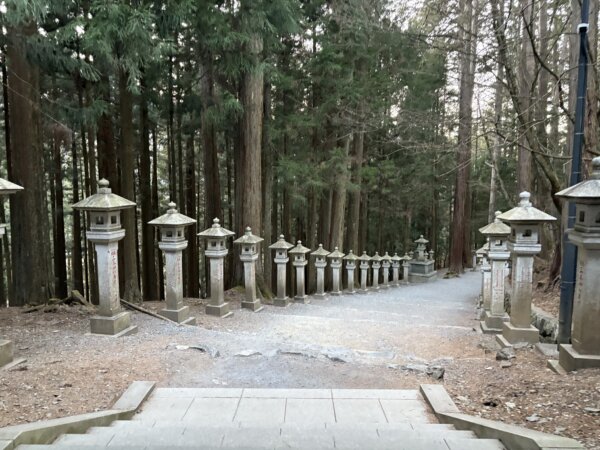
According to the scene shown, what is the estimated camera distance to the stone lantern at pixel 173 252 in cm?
672

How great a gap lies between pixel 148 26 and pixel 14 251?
16.1 feet

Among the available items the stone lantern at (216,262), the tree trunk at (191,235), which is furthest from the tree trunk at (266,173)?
the stone lantern at (216,262)

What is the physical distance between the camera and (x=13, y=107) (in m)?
7.80

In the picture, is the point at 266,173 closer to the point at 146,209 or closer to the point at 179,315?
the point at 146,209

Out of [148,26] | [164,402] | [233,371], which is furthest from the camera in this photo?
[148,26]

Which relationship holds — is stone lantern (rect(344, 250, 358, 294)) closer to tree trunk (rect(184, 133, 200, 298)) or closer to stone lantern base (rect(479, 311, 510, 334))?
tree trunk (rect(184, 133, 200, 298))

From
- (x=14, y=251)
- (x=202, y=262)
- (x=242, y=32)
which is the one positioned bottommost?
(x=202, y=262)

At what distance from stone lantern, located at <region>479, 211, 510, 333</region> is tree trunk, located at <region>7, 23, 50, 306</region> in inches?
308

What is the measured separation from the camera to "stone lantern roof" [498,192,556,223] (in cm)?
544

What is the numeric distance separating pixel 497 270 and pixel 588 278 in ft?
9.64

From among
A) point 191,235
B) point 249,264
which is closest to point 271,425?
point 249,264

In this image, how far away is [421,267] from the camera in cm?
2003

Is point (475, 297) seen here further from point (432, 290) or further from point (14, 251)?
point (14, 251)

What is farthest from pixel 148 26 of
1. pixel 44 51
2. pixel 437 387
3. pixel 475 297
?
pixel 475 297
